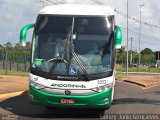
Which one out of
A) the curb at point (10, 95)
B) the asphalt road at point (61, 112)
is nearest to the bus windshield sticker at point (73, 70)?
the asphalt road at point (61, 112)

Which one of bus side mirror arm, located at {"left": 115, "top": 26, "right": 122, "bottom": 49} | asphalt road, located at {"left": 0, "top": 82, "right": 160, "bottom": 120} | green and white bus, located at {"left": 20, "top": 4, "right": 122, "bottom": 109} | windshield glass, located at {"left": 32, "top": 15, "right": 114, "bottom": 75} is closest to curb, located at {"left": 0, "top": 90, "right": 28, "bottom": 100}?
asphalt road, located at {"left": 0, "top": 82, "right": 160, "bottom": 120}

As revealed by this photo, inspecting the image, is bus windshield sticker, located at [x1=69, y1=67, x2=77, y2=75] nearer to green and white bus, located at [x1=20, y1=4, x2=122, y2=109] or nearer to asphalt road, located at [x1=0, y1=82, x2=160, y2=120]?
green and white bus, located at [x1=20, y1=4, x2=122, y2=109]

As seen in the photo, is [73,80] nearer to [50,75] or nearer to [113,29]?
[50,75]

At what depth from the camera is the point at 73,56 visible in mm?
12391

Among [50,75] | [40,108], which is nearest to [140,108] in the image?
[40,108]

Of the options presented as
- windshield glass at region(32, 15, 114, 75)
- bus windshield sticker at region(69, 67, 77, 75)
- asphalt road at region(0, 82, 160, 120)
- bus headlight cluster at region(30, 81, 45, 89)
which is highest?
windshield glass at region(32, 15, 114, 75)

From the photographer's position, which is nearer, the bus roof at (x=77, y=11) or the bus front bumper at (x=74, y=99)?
the bus front bumper at (x=74, y=99)

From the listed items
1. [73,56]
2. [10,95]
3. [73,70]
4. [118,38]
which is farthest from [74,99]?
[10,95]

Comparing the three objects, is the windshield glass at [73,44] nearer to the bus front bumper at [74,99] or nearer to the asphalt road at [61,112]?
the bus front bumper at [74,99]

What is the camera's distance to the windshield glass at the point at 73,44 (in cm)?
1231

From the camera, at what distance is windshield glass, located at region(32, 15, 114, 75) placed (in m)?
12.3

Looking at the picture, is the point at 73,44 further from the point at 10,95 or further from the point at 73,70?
the point at 10,95

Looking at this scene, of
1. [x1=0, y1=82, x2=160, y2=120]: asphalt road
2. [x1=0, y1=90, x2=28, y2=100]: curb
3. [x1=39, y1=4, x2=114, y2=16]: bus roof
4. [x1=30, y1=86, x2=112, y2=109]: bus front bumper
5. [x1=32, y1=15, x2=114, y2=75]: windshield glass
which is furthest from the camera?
[x1=0, y1=90, x2=28, y2=100]: curb

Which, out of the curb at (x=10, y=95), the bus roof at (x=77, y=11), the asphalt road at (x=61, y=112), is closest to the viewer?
the asphalt road at (x=61, y=112)
